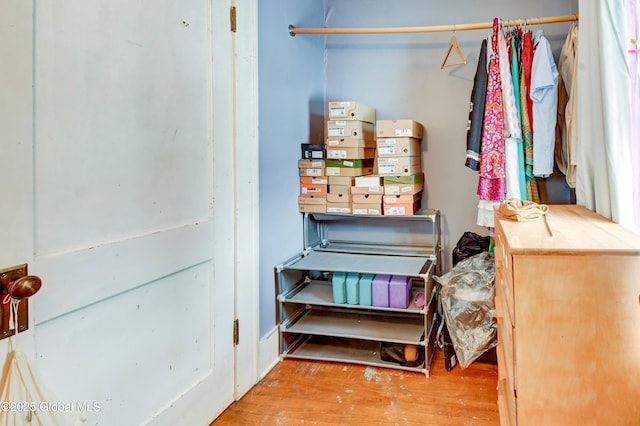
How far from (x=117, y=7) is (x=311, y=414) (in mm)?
1722

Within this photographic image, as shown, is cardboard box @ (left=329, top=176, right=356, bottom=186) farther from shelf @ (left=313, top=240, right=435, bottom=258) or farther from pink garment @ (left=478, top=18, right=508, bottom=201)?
pink garment @ (left=478, top=18, right=508, bottom=201)

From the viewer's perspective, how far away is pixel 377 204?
261cm

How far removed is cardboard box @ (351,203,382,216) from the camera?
8.56 feet

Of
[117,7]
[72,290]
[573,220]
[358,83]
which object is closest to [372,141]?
[358,83]

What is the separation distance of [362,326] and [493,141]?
124 centimetres

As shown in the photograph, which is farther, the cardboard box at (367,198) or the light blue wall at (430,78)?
the light blue wall at (430,78)

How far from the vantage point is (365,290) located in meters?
2.42

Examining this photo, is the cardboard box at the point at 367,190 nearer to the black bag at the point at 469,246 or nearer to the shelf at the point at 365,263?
the shelf at the point at 365,263

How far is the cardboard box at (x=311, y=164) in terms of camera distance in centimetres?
268

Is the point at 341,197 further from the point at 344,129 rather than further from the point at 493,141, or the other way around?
the point at 493,141

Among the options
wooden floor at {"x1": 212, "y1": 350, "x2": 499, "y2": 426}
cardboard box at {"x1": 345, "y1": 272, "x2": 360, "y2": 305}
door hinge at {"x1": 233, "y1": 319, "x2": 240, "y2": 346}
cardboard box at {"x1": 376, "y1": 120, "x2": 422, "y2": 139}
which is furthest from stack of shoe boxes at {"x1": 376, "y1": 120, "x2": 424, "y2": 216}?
door hinge at {"x1": 233, "y1": 319, "x2": 240, "y2": 346}

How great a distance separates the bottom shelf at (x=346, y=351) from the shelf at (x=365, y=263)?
371mm

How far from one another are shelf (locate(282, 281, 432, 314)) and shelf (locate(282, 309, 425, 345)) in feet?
0.33

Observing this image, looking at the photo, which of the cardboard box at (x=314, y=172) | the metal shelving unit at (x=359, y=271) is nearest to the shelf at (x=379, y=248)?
the metal shelving unit at (x=359, y=271)
